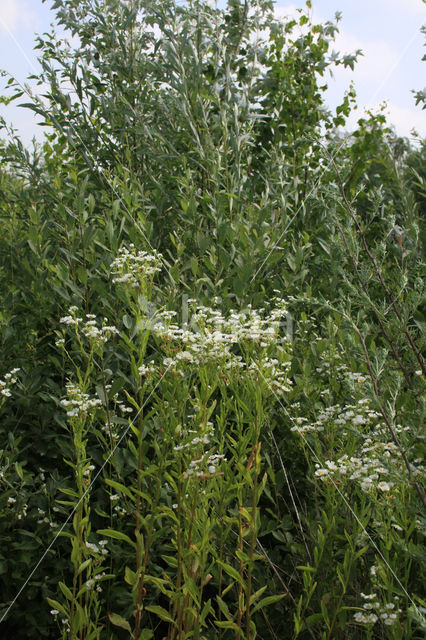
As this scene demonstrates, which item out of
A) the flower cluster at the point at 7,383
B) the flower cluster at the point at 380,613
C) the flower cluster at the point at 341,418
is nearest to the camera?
the flower cluster at the point at 380,613

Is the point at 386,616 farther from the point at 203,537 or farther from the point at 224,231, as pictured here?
the point at 224,231

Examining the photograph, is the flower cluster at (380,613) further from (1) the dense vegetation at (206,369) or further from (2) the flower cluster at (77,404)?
(2) the flower cluster at (77,404)

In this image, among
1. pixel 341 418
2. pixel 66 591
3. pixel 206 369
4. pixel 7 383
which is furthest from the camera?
pixel 7 383

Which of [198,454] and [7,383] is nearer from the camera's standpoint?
[198,454]

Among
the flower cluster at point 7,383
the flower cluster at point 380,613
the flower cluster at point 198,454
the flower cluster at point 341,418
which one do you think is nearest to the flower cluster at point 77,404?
the flower cluster at point 198,454

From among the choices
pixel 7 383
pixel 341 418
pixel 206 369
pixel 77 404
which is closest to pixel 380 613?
pixel 341 418

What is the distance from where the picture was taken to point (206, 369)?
175 cm

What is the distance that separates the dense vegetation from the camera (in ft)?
5.49

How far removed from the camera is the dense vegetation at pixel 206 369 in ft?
5.49

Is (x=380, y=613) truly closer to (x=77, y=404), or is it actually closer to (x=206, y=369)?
(x=206, y=369)

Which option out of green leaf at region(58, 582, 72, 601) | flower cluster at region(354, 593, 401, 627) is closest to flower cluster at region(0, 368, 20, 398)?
green leaf at region(58, 582, 72, 601)

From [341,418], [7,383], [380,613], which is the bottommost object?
[7,383]

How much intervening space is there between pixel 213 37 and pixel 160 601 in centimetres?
315

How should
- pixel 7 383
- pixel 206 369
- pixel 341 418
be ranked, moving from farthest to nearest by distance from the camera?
pixel 7 383 < pixel 341 418 < pixel 206 369
